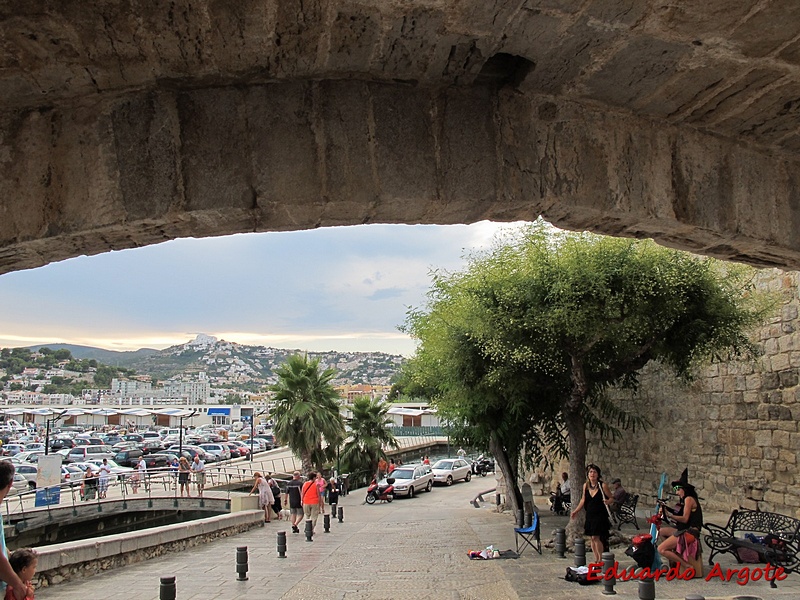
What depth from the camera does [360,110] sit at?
308 cm

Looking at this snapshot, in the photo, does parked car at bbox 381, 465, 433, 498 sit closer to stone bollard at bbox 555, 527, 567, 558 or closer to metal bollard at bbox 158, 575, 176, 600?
stone bollard at bbox 555, 527, 567, 558

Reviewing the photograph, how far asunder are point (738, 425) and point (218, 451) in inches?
1434

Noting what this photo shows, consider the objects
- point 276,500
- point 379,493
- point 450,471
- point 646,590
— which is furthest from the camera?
point 450,471

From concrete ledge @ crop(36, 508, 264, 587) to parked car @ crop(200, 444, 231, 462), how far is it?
2809 cm

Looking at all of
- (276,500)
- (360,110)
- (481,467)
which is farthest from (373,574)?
(481,467)

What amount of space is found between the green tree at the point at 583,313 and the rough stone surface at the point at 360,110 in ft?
22.9

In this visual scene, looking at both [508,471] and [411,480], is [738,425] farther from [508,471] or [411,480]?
[411,480]

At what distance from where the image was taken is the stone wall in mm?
10891

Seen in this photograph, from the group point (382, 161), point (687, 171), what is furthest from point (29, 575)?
point (687, 171)

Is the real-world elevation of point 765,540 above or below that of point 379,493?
above

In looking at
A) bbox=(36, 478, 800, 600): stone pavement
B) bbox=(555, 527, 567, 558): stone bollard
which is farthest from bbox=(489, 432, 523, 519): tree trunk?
bbox=(555, 527, 567, 558): stone bollard

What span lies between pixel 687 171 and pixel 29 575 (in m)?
5.09

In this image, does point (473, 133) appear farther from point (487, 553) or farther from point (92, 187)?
point (487, 553)

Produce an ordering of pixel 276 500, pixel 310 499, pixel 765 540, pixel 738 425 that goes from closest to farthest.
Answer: pixel 765 540 → pixel 738 425 → pixel 310 499 → pixel 276 500
